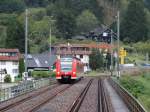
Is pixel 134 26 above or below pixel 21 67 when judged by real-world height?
above

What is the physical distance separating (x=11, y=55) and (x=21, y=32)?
32001 mm

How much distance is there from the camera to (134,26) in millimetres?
180250

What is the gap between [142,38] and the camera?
18150 centimetres

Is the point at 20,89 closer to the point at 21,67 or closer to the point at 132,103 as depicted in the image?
the point at 132,103

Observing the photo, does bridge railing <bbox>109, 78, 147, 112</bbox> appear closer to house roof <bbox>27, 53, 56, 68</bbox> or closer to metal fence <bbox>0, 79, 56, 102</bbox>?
metal fence <bbox>0, 79, 56, 102</bbox>

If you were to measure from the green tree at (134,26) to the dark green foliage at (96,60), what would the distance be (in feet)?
114

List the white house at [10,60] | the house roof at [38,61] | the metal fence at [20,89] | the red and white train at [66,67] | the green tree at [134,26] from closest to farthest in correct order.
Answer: the metal fence at [20,89] < the red and white train at [66,67] < the white house at [10,60] < the house roof at [38,61] < the green tree at [134,26]

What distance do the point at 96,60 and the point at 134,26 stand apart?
3895 centimetres

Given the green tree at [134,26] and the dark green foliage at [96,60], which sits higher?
the green tree at [134,26]

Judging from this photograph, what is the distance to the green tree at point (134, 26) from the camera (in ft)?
593

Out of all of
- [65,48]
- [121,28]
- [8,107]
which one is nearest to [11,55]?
[65,48]

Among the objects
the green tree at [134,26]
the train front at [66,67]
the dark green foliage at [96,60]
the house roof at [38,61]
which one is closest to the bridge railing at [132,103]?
the train front at [66,67]

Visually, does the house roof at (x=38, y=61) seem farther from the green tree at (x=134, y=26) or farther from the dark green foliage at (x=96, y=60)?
the green tree at (x=134, y=26)

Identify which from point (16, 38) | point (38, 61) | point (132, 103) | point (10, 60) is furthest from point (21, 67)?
point (132, 103)
